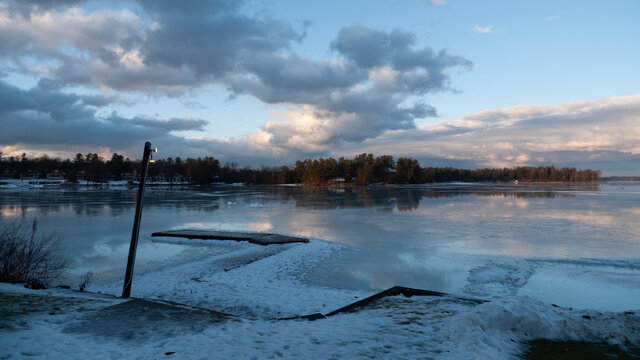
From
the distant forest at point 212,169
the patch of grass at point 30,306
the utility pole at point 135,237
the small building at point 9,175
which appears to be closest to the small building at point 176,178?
the distant forest at point 212,169

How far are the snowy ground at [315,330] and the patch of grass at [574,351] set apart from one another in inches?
5.2

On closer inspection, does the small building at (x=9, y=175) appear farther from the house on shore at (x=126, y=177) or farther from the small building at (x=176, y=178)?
the small building at (x=176, y=178)

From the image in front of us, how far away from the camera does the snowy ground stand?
4.32 meters

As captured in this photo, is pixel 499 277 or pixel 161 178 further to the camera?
pixel 161 178

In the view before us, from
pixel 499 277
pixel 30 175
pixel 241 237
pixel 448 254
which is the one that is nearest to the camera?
pixel 499 277

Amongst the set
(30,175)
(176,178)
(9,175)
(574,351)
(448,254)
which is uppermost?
(176,178)

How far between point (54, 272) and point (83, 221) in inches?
447

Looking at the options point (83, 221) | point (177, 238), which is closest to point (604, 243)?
point (177, 238)

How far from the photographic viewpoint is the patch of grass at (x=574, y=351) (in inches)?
166

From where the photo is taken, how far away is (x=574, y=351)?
172 inches

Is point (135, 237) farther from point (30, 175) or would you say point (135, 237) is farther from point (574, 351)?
point (30, 175)

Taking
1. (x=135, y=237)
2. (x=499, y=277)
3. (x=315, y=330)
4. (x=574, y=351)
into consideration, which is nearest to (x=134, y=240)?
(x=135, y=237)

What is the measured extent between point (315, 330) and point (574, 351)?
3.23m

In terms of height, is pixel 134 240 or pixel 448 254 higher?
pixel 134 240
